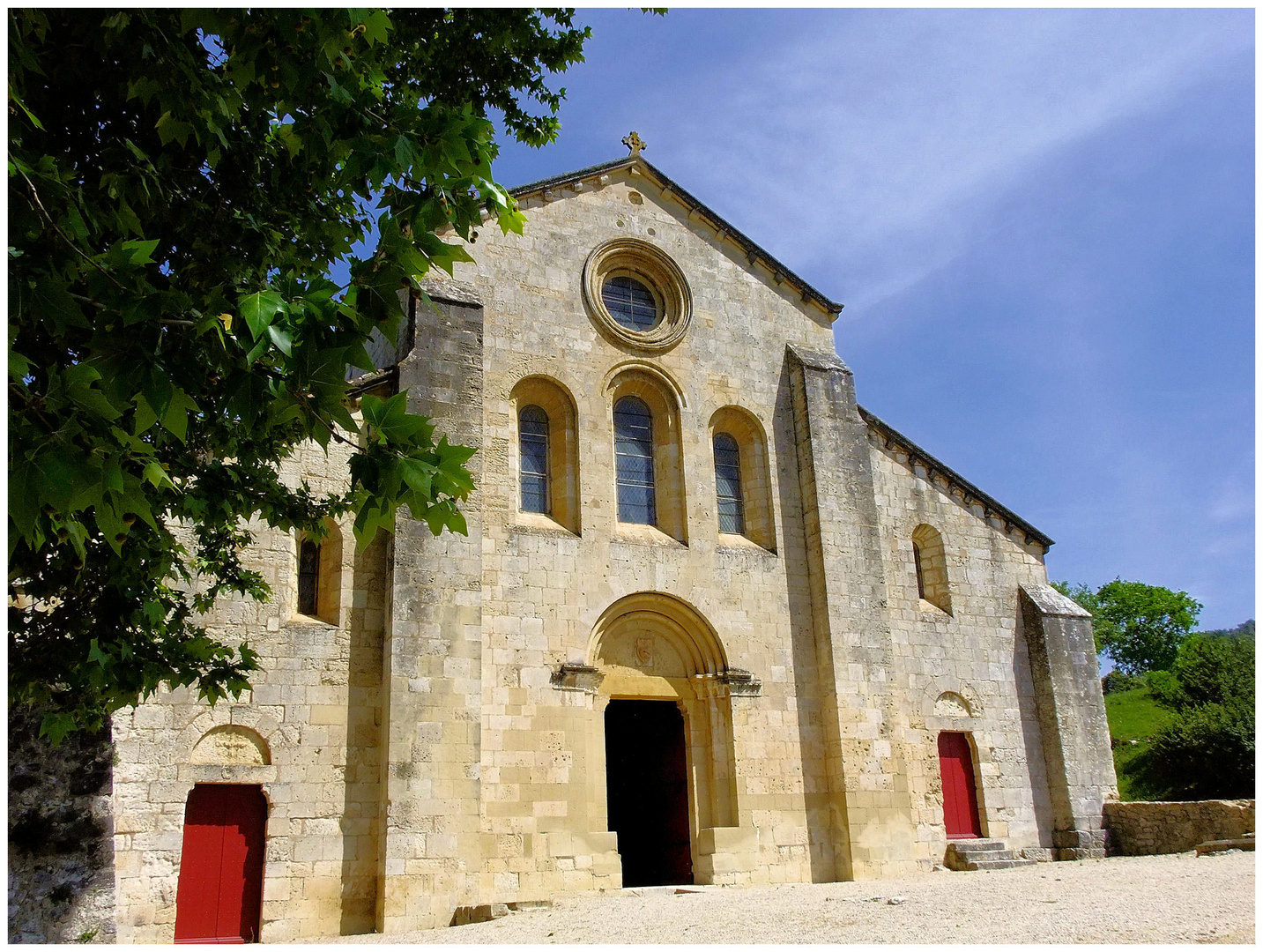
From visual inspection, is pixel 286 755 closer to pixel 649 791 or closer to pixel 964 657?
pixel 649 791

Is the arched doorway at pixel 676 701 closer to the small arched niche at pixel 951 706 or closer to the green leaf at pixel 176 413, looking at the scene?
the small arched niche at pixel 951 706

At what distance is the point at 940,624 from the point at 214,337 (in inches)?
594

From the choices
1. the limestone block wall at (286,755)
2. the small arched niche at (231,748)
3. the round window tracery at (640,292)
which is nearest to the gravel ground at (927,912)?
the limestone block wall at (286,755)

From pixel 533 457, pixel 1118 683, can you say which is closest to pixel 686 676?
pixel 533 457

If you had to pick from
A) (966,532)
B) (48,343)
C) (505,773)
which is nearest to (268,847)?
(505,773)

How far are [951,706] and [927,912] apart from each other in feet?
23.1

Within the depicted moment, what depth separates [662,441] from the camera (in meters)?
15.9

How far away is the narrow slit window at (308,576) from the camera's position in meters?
13.1

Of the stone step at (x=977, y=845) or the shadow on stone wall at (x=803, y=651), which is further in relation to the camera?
the stone step at (x=977, y=845)

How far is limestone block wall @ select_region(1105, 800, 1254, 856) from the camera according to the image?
15.5 m

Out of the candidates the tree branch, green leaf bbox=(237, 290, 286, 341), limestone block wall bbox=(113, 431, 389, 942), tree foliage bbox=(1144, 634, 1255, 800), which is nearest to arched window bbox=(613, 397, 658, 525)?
limestone block wall bbox=(113, 431, 389, 942)

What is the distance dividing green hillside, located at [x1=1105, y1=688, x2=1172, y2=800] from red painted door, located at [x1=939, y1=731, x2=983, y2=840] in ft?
19.5

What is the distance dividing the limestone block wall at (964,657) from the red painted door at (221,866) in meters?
9.57

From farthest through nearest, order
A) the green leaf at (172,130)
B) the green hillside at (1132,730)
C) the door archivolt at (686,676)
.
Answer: the green hillside at (1132,730) → the door archivolt at (686,676) → the green leaf at (172,130)
